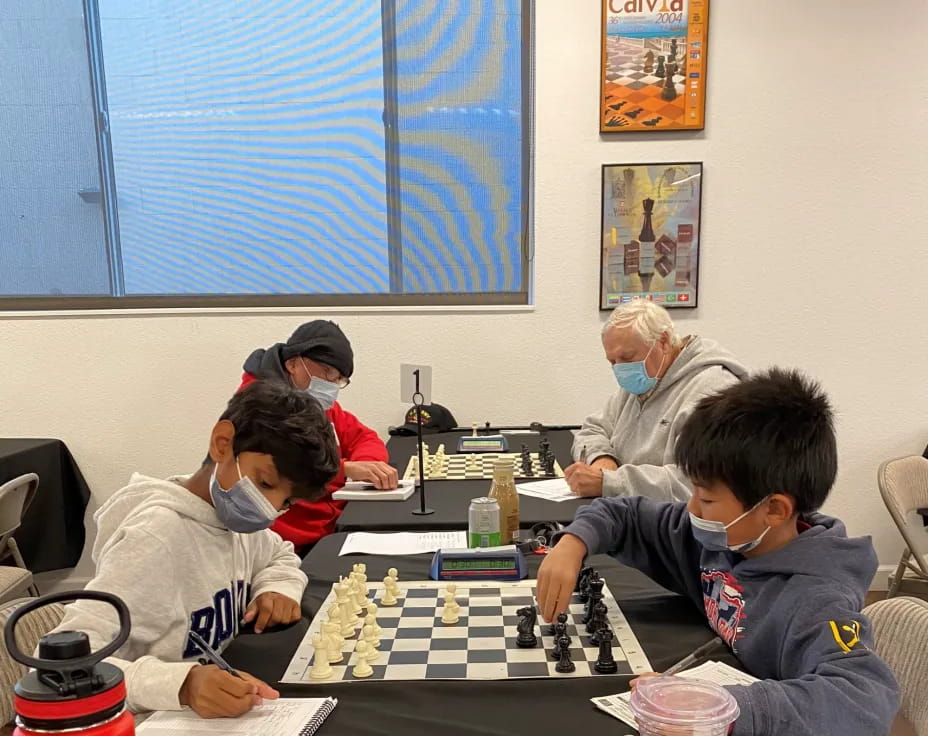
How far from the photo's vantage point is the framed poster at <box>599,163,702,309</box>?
3.30m

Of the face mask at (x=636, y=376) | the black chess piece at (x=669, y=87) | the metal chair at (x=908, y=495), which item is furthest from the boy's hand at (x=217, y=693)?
the black chess piece at (x=669, y=87)

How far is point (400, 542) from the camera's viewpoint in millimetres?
1712

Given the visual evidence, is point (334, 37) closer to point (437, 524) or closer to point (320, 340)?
point (320, 340)

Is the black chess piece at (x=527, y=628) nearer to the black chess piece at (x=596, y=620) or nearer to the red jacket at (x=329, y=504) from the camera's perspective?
the black chess piece at (x=596, y=620)

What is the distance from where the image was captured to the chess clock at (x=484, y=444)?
111 inches

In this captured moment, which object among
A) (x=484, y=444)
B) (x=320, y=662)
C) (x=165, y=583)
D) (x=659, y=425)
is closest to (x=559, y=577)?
(x=320, y=662)

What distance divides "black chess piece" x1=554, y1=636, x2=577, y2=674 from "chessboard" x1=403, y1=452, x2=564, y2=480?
3.69 feet

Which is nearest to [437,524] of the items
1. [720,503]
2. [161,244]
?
[720,503]

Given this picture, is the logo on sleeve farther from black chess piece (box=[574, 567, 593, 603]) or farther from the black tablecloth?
the black tablecloth

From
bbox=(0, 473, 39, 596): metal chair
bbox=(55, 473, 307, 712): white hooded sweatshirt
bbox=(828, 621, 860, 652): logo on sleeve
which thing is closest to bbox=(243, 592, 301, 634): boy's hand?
bbox=(55, 473, 307, 712): white hooded sweatshirt

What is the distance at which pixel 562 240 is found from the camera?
3.37 metres

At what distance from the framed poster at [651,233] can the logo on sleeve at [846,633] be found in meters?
2.48

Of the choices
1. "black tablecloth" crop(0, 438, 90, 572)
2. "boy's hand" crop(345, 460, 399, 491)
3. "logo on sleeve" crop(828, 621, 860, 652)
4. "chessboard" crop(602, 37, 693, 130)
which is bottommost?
"black tablecloth" crop(0, 438, 90, 572)

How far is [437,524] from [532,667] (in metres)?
0.80
